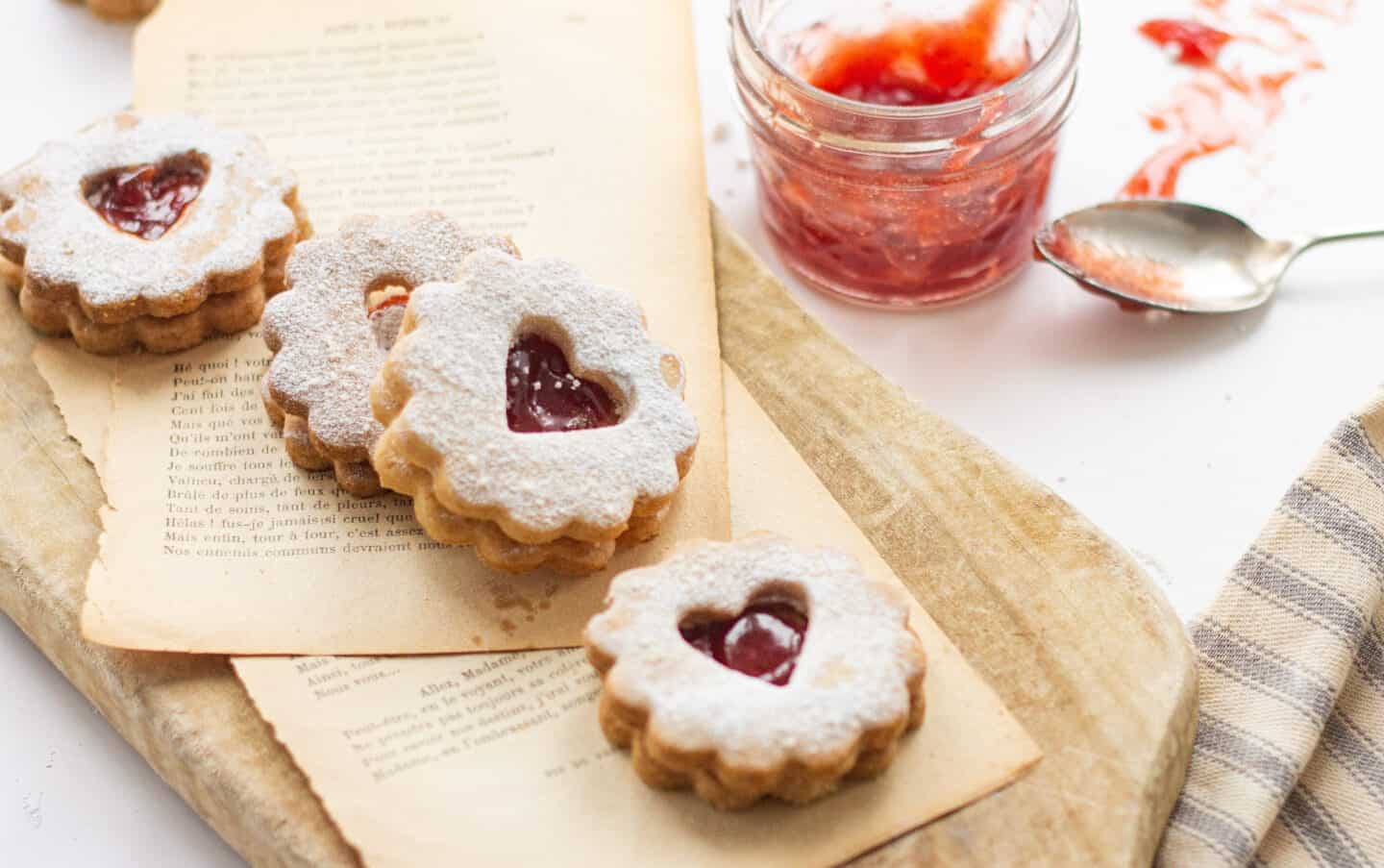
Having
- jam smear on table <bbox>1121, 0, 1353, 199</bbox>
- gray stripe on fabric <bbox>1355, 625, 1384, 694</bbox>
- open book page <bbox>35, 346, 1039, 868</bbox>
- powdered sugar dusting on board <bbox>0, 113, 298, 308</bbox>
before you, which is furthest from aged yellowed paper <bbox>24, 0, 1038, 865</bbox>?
jam smear on table <bbox>1121, 0, 1353, 199</bbox>

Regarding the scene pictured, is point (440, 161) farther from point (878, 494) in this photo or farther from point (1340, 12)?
point (1340, 12)

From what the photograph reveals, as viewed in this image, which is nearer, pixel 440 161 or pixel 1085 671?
pixel 1085 671

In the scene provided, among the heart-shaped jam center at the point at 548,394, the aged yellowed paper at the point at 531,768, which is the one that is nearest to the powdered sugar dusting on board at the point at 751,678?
the aged yellowed paper at the point at 531,768

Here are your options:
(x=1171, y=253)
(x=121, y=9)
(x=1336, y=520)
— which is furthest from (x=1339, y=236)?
(x=121, y=9)

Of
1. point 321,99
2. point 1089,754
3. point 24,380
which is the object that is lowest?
point 1089,754

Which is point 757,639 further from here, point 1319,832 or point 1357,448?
point 1357,448

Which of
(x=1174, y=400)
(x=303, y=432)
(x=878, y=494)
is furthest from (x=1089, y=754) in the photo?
(x=303, y=432)
